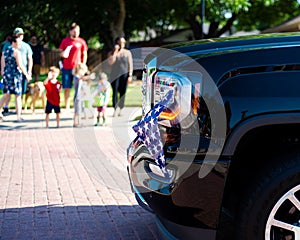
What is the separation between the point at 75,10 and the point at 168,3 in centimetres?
507

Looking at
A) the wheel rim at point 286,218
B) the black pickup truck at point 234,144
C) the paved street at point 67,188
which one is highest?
the black pickup truck at point 234,144

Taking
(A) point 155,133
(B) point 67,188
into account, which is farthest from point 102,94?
(A) point 155,133

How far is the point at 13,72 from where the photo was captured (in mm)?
10672

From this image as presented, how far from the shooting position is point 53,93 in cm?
981

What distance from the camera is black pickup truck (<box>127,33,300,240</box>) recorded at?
2.98 m

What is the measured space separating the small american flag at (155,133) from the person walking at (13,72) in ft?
25.1

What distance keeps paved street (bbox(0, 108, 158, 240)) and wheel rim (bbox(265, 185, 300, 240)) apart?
4.43 feet

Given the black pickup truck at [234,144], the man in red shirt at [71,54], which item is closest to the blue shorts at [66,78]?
the man in red shirt at [71,54]

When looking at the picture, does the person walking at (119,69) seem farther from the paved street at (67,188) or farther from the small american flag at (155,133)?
the small american flag at (155,133)

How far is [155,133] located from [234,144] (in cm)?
54

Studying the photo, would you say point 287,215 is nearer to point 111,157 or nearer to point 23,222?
point 23,222

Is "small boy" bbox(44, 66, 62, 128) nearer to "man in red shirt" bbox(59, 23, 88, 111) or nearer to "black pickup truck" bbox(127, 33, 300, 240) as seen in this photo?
"man in red shirt" bbox(59, 23, 88, 111)

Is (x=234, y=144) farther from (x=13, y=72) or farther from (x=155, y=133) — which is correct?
(x=13, y=72)

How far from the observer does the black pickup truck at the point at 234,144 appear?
2.98 m
